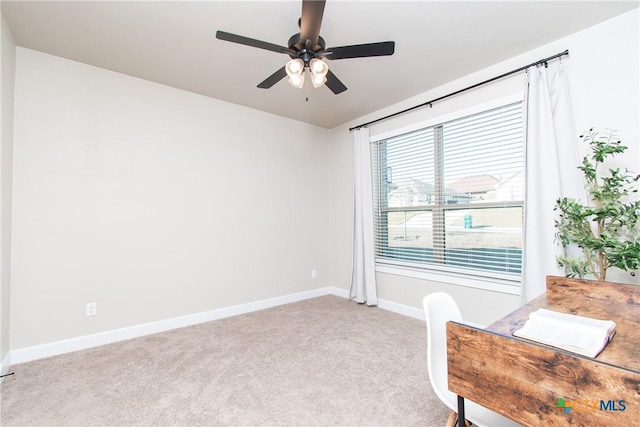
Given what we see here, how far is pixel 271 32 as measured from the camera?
2.32 m

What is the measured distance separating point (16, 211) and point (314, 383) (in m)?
2.81

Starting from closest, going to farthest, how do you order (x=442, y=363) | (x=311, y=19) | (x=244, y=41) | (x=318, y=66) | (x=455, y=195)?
(x=442, y=363) < (x=311, y=19) < (x=244, y=41) < (x=318, y=66) < (x=455, y=195)

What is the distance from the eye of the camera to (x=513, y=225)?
2777 mm

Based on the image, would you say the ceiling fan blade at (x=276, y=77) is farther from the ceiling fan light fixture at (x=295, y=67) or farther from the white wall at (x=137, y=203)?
the white wall at (x=137, y=203)

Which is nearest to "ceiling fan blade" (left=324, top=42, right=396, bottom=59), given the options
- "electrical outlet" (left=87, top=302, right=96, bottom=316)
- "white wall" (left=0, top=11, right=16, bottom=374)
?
"white wall" (left=0, top=11, right=16, bottom=374)

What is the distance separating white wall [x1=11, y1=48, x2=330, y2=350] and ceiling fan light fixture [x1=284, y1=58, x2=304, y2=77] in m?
1.91

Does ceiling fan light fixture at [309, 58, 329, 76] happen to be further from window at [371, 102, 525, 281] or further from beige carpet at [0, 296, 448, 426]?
beige carpet at [0, 296, 448, 426]

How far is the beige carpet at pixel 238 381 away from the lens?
1.77 metres

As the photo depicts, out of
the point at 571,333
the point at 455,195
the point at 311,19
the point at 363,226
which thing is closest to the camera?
the point at 571,333

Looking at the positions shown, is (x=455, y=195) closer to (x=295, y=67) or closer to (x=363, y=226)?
(x=363, y=226)

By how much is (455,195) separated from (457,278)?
89 cm

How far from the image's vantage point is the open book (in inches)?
38.8

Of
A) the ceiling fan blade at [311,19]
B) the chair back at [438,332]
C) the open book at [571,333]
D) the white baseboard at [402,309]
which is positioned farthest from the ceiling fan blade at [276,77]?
the white baseboard at [402,309]

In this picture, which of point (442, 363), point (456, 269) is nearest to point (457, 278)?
point (456, 269)
